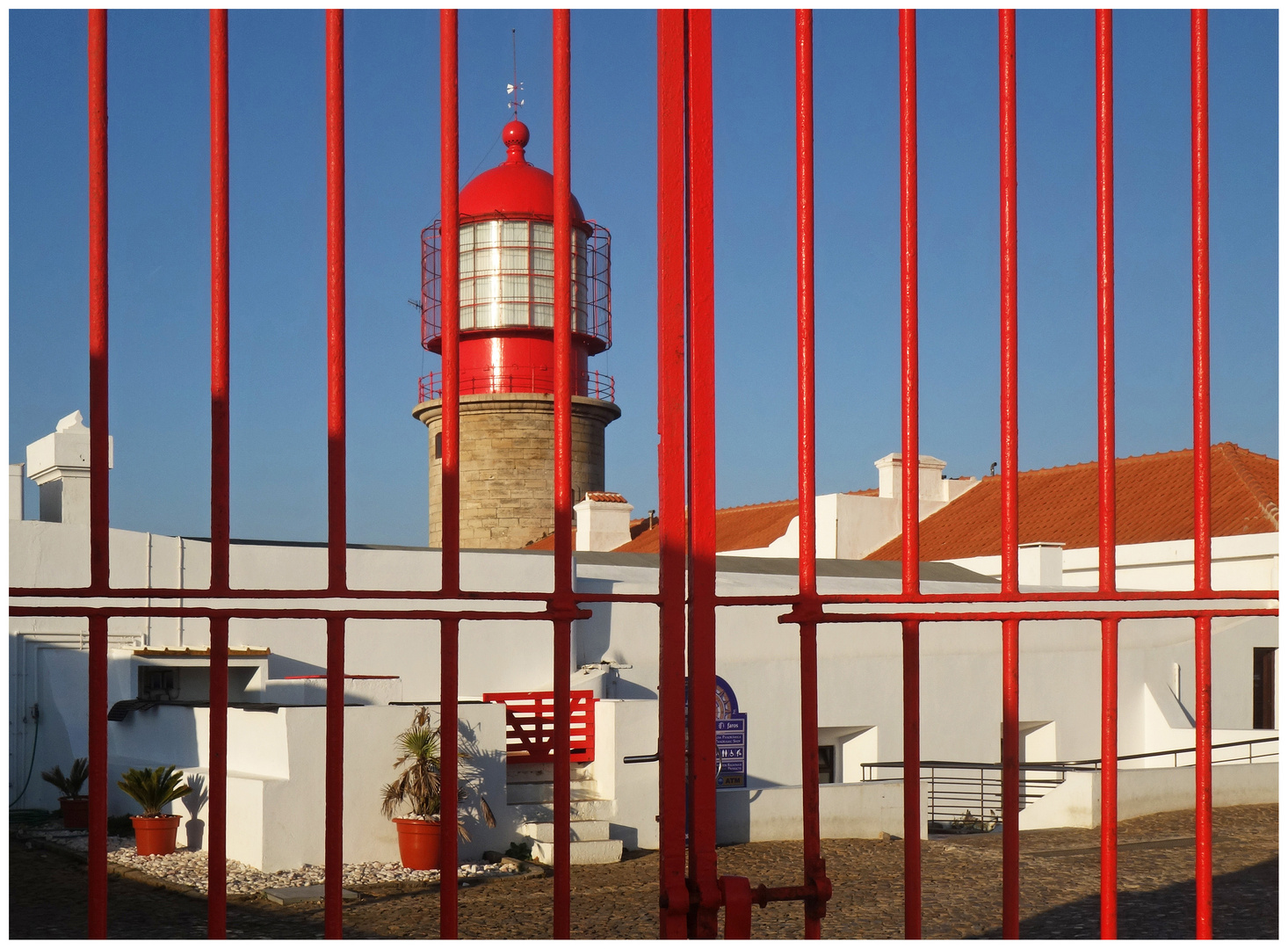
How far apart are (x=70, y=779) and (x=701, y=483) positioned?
13.1 meters

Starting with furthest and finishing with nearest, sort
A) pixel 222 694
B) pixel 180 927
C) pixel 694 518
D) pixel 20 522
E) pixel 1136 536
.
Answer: pixel 1136 536, pixel 20 522, pixel 180 927, pixel 694 518, pixel 222 694

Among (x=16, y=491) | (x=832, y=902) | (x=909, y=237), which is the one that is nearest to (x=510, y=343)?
(x=16, y=491)

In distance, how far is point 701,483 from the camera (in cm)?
306

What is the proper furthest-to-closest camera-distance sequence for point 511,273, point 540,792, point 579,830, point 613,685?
point 511,273
point 613,685
point 540,792
point 579,830

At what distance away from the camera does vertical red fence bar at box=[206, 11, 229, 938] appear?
2.86 meters

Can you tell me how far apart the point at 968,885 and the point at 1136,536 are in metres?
11.2

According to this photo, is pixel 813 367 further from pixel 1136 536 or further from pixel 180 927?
pixel 1136 536

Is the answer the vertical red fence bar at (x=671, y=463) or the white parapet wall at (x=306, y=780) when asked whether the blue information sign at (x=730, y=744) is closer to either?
the white parapet wall at (x=306, y=780)

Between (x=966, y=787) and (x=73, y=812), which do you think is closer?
(x=73, y=812)

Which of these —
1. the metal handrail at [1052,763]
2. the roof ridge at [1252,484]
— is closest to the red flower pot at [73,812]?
the metal handrail at [1052,763]

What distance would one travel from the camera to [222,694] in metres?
2.88

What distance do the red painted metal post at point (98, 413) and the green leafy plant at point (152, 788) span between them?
10.4 metres

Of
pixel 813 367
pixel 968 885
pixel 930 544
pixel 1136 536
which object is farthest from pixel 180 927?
pixel 930 544

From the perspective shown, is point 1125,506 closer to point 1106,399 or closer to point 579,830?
point 579,830
